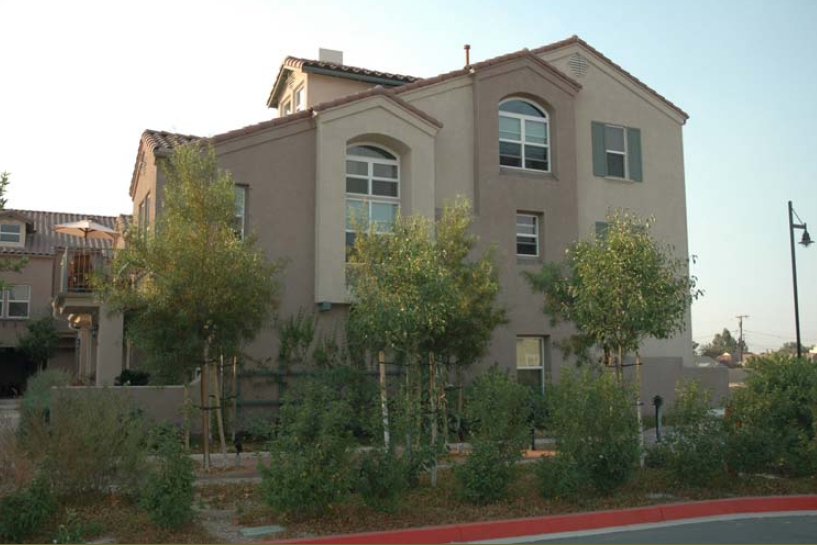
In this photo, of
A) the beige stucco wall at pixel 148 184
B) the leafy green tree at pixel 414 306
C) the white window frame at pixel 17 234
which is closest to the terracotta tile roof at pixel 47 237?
the white window frame at pixel 17 234

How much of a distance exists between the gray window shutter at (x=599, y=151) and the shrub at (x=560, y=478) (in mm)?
14446

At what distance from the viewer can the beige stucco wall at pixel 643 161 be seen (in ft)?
78.8

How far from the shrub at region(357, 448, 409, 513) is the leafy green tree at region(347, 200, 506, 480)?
132 centimetres

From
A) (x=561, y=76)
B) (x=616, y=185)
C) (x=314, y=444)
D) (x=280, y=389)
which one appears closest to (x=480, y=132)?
(x=561, y=76)

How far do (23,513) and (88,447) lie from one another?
55.8 inches

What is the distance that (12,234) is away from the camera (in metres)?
38.3

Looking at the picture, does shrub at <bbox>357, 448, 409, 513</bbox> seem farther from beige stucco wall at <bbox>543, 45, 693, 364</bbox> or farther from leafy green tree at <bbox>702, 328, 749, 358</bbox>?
leafy green tree at <bbox>702, 328, 749, 358</bbox>

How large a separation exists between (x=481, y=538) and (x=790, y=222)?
21.0 m

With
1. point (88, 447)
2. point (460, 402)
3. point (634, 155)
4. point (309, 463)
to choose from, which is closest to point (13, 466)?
point (88, 447)

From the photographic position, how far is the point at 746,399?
13.4 meters

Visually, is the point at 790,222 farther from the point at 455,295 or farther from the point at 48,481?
the point at 48,481

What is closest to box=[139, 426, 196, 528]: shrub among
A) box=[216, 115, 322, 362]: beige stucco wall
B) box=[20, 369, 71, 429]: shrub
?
box=[20, 369, 71, 429]: shrub

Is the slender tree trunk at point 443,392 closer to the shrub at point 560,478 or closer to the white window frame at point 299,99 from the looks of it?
the shrub at point 560,478

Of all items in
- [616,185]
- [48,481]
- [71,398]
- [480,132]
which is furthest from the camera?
[616,185]
